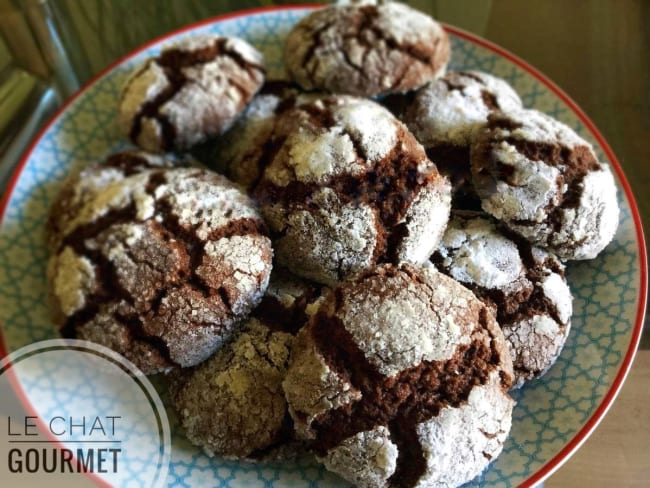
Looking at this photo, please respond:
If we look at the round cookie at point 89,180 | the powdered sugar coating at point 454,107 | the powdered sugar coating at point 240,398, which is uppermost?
the powdered sugar coating at point 454,107

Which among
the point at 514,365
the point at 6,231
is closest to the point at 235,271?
the point at 514,365

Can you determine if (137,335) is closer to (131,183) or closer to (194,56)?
(131,183)

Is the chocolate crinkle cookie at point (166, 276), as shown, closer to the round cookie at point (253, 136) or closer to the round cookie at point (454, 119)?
the round cookie at point (253, 136)

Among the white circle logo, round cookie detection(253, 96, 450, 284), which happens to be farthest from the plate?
round cookie detection(253, 96, 450, 284)

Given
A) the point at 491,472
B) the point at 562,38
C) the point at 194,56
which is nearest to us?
the point at 491,472

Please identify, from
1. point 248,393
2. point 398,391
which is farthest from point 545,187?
point 248,393

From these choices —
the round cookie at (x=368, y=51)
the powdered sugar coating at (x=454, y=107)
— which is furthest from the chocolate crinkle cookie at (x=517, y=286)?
the round cookie at (x=368, y=51)
